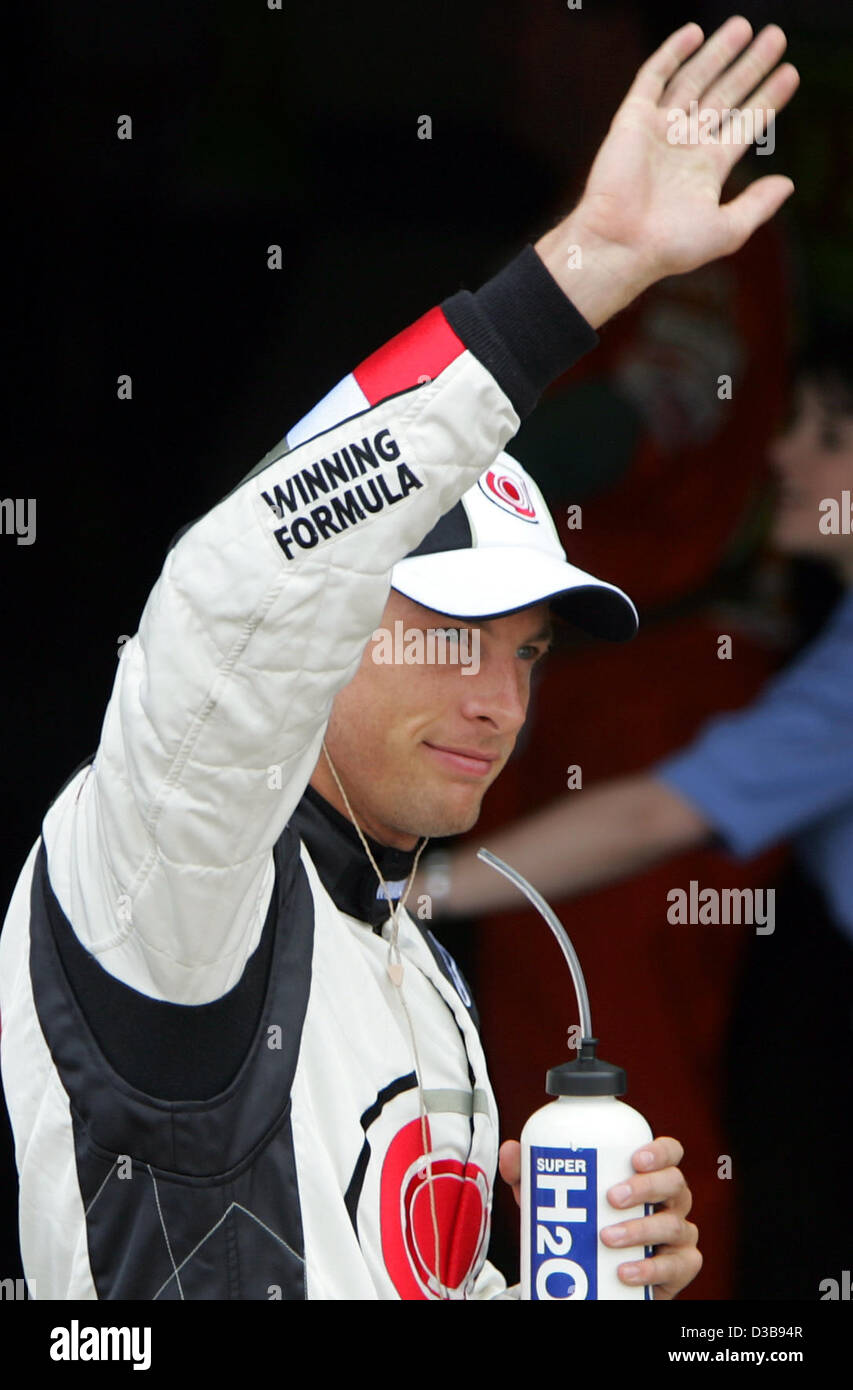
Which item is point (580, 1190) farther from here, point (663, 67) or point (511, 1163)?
point (663, 67)

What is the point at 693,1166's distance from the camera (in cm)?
282

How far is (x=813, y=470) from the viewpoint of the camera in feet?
8.87

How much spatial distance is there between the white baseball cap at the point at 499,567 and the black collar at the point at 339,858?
21 centimetres

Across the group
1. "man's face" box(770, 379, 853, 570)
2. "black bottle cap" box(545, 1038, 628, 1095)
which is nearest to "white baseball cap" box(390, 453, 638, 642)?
"black bottle cap" box(545, 1038, 628, 1095)

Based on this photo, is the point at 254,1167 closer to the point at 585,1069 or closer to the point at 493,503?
the point at 585,1069

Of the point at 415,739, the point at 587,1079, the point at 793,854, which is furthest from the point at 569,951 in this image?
the point at 793,854

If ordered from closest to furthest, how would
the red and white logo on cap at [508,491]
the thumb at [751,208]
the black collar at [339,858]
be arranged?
the thumb at [751,208], the black collar at [339,858], the red and white logo on cap at [508,491]

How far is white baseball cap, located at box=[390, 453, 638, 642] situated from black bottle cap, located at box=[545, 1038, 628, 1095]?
0.41 metres

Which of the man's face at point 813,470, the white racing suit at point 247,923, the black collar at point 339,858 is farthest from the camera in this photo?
the man's face at point 813,470

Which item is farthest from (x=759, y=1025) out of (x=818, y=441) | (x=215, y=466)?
(x=215, y=466)

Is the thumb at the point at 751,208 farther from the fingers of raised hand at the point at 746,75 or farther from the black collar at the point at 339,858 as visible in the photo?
the black collar at the point at 339,858

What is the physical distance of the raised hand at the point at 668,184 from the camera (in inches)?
48.2

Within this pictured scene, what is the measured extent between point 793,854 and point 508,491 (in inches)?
45.6

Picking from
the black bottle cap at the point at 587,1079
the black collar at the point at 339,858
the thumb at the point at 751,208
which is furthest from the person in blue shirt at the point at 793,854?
the thumb at the point at 751,208
